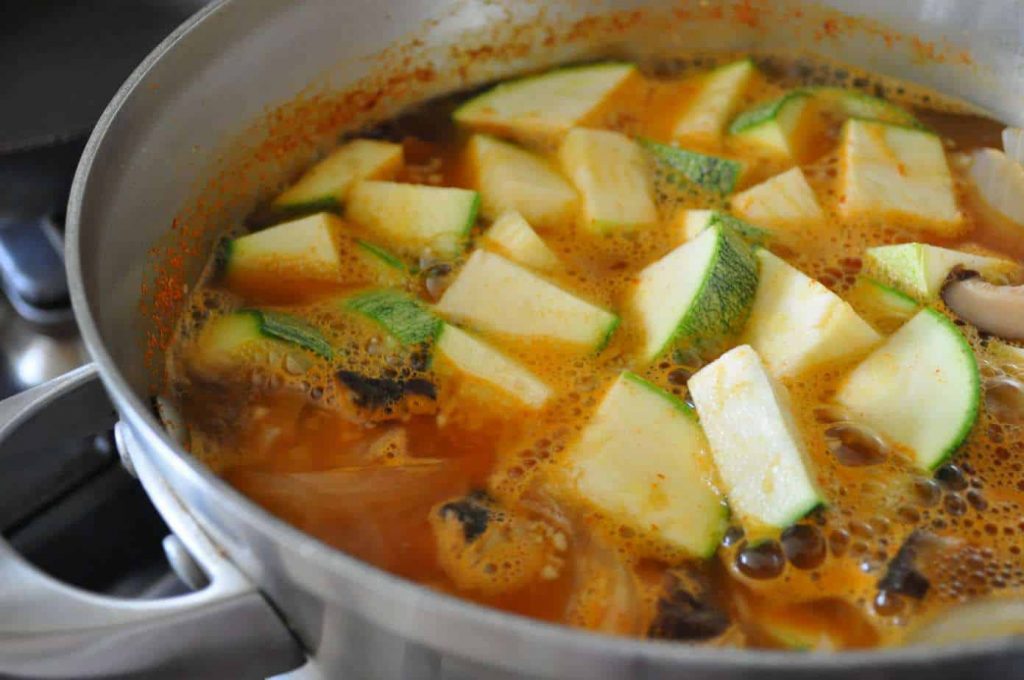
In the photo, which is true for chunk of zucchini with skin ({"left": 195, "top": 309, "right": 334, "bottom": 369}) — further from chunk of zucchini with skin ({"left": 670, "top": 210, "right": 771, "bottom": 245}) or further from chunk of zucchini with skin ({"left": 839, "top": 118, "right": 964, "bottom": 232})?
chunk of zucchini with skin ({"left": 839, "top": 118, "right": 964, "bottom": 232})

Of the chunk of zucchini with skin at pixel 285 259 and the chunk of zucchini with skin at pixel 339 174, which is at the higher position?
the chunk of zucchini with skin at pixel 339 174

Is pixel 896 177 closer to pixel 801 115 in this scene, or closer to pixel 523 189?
pixel 801 115

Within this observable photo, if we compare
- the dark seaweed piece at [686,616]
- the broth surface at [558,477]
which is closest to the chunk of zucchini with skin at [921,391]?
the broth surface at [558,477]

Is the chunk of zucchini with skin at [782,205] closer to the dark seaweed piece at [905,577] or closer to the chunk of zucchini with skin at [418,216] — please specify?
the chunk of zucchini with skin at [418,216]

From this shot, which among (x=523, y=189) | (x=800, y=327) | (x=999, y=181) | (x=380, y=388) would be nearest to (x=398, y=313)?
(x=380, y=388)

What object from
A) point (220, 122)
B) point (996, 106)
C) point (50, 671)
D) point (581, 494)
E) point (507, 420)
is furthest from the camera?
point (996, 106)

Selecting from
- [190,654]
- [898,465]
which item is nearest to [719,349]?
→ [898,465]

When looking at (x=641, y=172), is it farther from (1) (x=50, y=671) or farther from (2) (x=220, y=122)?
(1) (x=50, y=671)
